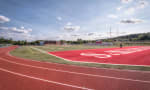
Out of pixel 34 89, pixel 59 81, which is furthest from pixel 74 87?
pixel 34 89

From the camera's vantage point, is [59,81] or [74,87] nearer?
[74,87]

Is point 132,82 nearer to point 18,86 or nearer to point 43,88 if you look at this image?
point 43,88

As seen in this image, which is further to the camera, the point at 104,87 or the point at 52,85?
the point at 52,85

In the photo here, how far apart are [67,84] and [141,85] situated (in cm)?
385

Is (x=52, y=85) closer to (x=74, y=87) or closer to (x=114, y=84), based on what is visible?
(x=74, y=87)

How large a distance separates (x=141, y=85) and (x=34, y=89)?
214 inches

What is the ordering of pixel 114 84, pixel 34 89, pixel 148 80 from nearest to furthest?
pixel 34 89 → pixel 114 84 → pixel 148 80

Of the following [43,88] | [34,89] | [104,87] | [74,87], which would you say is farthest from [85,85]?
[34,89]

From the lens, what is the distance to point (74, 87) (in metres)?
4.25

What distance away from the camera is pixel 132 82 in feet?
15.2

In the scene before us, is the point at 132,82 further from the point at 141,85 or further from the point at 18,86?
the point at 18,86

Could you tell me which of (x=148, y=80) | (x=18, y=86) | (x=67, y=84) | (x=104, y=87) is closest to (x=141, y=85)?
(x=148, y=80)

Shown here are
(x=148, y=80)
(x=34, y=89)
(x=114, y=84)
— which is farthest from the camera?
(x=148, y=80)

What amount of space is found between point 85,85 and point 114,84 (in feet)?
5.08
